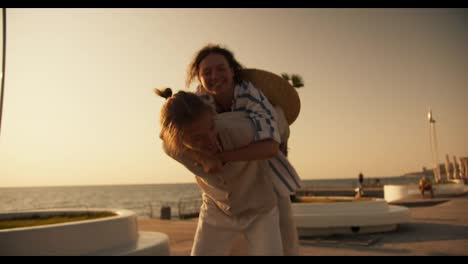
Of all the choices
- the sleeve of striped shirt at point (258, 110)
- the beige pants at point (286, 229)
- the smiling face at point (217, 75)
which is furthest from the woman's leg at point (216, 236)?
the smiling face at point (217, 75)

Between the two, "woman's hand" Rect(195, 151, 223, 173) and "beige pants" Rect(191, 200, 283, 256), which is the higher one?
"woman's hand" Rect(195, 151, 223, 173)

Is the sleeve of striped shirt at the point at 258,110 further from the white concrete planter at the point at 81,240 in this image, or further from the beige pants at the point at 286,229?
the white concrete planter at the point at 81,240

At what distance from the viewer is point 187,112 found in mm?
1834

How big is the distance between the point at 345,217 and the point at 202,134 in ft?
27.7

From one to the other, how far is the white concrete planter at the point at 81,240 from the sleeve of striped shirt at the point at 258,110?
12.6ft

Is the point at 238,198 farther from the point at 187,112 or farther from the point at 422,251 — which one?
the point at 422,251

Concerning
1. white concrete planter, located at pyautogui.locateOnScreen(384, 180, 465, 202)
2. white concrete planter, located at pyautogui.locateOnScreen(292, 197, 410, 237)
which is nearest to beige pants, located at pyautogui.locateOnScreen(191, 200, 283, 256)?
white concrete planter, located at pyautogui.locateOnScreen(292, 197, 410, 237)

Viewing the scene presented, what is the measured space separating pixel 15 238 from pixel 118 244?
1.28m

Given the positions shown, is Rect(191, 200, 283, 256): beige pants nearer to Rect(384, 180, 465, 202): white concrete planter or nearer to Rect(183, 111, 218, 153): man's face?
Rect(183, 111, 218, 153): man's face

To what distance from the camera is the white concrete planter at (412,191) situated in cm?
2425

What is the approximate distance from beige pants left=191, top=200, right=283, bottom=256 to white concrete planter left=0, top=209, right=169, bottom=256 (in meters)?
3.51

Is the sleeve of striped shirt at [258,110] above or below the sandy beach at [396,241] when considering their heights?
above

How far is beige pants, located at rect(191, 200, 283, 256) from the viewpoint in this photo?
6.46 feet
